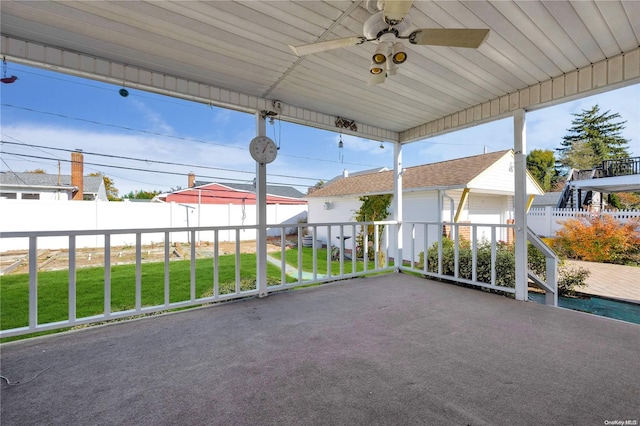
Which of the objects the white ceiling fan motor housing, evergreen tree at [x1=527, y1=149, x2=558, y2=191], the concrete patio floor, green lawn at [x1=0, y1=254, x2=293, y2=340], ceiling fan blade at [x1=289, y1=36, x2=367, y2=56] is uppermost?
evergreen tree at [x1=527, y1=149, x2=558, y2=191]

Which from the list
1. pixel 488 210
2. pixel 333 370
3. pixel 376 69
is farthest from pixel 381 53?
pixel 488 210

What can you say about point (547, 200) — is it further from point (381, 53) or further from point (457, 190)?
point (381, 53)

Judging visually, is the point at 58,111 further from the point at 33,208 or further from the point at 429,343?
the point at 429,343

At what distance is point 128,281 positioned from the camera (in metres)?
5.14

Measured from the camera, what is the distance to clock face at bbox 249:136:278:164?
3525mm

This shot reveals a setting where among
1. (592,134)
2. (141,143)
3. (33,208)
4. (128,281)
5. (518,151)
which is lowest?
(128,281)

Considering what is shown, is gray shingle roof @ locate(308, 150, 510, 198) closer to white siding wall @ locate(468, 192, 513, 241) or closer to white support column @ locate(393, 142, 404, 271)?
white siding wall @ locate(468, 192, 513, 241)

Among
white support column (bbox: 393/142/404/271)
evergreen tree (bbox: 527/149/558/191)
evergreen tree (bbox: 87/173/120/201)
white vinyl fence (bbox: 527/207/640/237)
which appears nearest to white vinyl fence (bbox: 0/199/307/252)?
evergreen tree (bbox: 87/173/120/201)

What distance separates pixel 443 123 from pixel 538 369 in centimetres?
355

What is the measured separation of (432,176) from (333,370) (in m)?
7.56

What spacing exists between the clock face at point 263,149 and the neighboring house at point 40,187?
478 cm

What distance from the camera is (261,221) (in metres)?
3.64

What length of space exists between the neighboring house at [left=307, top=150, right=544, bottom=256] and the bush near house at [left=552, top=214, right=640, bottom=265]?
1368mm

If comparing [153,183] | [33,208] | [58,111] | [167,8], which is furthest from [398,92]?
[153,183]
